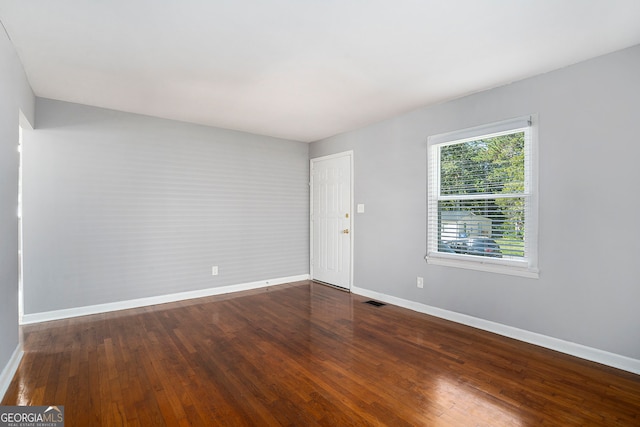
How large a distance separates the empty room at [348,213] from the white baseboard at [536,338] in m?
0.01

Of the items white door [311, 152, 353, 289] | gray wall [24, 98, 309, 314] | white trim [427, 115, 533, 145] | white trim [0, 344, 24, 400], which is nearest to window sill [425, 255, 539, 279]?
white trim [427, 115, 533, 145]

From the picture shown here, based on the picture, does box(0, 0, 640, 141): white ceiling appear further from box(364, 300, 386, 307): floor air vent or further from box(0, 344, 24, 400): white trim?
box(364, 300, 386, 307): floor air vent

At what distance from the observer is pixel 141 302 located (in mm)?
4051

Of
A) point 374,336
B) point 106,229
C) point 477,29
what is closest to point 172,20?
point 477,29

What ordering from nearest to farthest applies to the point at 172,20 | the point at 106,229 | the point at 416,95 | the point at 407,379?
1. the point at 172,20
2. the point at 407,379
3. the point at 416,95
4. the point at 106,229

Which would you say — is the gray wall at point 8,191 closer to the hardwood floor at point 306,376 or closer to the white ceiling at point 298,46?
the white ceiling at point 298,46

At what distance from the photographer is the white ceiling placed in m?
1.98

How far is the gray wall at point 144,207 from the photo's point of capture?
3.51 m

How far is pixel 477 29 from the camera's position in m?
2.18

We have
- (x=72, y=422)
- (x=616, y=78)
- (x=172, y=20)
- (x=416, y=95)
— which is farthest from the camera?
Result: (x=416, y=95)

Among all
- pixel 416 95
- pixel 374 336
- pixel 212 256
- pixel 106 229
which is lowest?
pixel 374 336

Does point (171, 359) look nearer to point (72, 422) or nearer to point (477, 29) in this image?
point (72, 422)

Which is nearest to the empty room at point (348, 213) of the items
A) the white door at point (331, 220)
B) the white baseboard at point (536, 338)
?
the white baseboard at point (536, 338)

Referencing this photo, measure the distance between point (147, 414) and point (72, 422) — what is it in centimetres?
39
